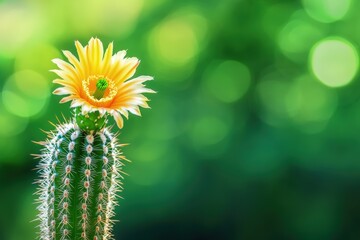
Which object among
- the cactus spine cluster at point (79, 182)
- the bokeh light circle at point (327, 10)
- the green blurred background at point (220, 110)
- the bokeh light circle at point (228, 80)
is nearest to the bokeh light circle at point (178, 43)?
the green blurred background at point (220, 110)

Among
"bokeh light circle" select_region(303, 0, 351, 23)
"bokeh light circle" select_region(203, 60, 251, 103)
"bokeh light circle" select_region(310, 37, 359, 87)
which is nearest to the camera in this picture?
"bokeh light circle" select_region(310, 37, 359, 87)

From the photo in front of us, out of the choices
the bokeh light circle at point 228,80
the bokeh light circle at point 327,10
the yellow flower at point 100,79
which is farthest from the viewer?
the bokeh light circle at point 228,80

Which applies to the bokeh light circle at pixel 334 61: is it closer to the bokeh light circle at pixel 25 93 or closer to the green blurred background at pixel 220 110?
the green blurred background at pixel 220 110

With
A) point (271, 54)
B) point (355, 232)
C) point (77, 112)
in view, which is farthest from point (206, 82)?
point (77, 112)

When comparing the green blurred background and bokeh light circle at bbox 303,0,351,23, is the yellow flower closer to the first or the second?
the green blurred background

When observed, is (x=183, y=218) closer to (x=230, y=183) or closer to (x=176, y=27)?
(x=230, y=183)

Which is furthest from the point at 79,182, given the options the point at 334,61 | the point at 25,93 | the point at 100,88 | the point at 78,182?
the point at 334,61

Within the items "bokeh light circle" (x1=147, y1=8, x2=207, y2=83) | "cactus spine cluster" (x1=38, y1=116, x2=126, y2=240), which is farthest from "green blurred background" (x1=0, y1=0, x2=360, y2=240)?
"cactus spine cluster" (x1=38, y1=116, x2=126, y2=240)

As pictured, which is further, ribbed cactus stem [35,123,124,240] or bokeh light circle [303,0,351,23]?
bokeh light circle [303,0,351,23]
